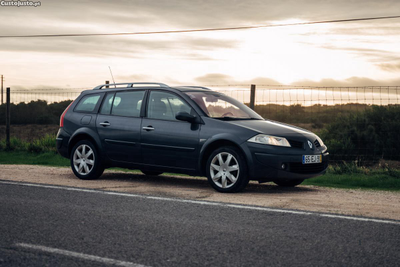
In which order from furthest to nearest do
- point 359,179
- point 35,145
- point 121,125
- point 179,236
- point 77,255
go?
point 35,145, point 359,179, point 121,125, point 179,236, point 77,255

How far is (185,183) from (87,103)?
250 centimetres

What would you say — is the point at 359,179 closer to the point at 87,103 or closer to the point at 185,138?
the point at 185,138

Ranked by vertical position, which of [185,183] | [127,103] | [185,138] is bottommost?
[185,183]

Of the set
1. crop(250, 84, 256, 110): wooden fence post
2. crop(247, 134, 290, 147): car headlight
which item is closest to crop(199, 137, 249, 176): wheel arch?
crop(247, 134, 290, 147): car headlight

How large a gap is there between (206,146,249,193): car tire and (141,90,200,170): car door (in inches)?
14.4

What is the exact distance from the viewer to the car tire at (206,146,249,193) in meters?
7.66

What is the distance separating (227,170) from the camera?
7793 millimetres

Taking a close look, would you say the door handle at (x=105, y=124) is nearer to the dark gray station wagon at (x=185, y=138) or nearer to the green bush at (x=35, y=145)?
the dark gray station wagon at (x=185, y=138)

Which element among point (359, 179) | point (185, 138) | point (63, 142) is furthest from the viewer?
point (359, 179)

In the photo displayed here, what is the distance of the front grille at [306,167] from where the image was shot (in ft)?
25.4

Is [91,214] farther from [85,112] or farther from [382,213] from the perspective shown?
[85,112]

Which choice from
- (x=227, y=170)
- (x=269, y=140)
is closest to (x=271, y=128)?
(x=269, y=140)

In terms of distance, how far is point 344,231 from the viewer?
5.13m

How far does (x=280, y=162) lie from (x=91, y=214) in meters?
3.03
